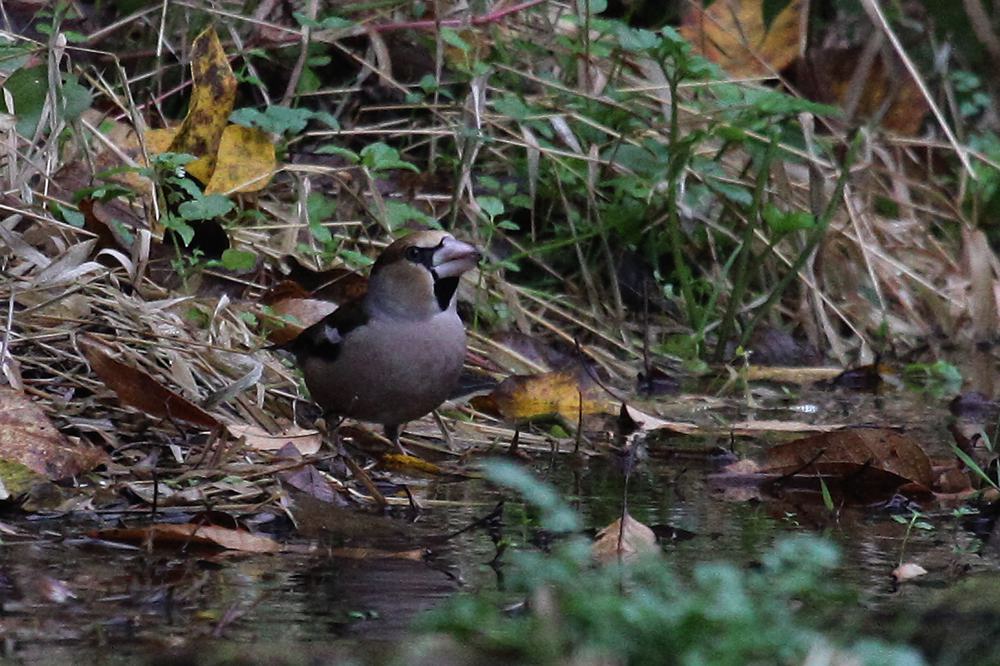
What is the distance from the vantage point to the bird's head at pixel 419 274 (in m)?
4.36

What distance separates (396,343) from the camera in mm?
4242

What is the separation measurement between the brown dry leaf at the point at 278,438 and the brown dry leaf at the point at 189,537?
489mm

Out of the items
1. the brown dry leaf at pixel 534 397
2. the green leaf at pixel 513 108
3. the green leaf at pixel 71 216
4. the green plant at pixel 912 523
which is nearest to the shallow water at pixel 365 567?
the green plant at pixel 912 523

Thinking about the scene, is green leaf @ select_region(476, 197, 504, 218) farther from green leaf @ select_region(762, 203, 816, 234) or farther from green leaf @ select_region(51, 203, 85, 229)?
green leaf @ select_region(51, 203, 85, 229)

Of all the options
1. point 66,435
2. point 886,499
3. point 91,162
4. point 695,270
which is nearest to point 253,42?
point 91,162

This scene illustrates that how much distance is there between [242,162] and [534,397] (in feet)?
4.40

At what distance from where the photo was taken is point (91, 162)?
4980 mm

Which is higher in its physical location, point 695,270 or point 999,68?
point 999,68

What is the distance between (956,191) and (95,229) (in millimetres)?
5229

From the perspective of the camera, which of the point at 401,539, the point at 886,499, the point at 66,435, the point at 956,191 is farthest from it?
the point at 956,191

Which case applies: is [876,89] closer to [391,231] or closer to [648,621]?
[391,231]

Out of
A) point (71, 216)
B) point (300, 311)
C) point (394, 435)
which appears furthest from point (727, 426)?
point (71, 216)

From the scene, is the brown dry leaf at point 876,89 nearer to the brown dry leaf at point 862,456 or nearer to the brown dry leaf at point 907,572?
the brown dry leaf at point 862,456

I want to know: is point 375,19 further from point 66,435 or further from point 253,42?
point 66,435
